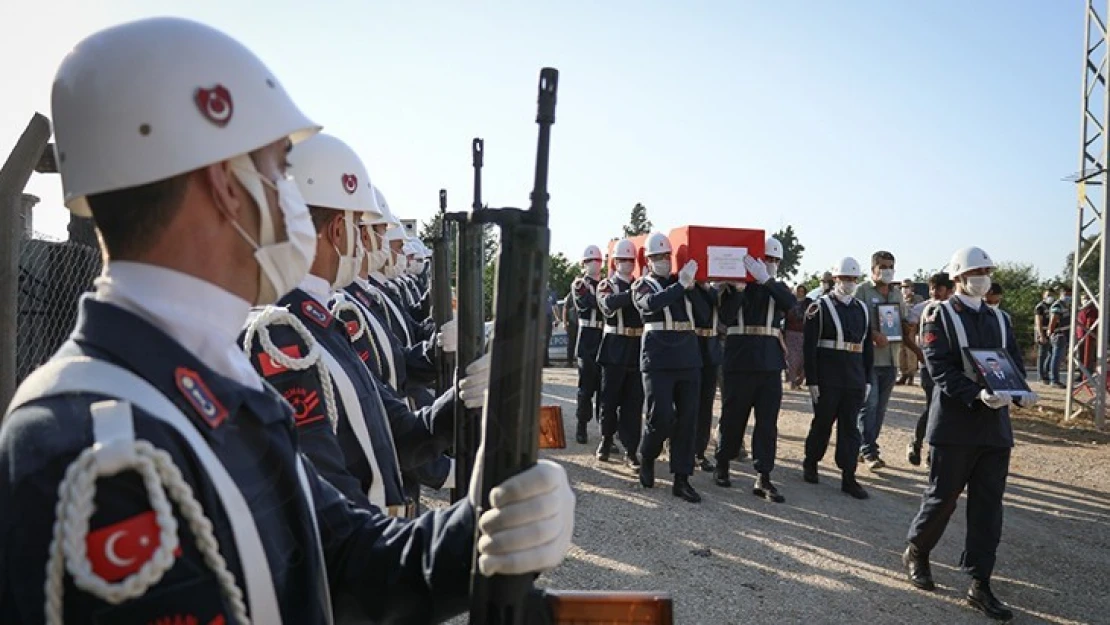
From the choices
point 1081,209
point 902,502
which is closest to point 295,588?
point 902,502

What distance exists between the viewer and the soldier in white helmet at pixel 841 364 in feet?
24.4

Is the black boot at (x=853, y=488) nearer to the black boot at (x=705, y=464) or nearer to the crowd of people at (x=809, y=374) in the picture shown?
the crowd of people at (x=809, y=374)

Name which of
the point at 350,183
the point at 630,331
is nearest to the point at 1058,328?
the point at 630,331

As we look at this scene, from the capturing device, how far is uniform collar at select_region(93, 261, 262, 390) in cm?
126

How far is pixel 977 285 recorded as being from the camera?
528 cm

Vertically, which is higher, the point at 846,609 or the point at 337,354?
the point at 337,354

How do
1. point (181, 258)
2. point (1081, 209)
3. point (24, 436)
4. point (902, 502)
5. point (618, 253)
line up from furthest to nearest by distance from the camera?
point (1081, 209), point (618, 253), point (902, 502), point (181, 258), point (24, 436)

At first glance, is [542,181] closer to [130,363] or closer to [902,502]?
[130,363]

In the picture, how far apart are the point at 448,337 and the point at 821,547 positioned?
11.3ft

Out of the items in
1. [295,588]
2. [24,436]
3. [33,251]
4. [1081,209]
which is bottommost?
[295,588]

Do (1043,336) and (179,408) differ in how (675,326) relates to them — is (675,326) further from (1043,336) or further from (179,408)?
(1043,336)

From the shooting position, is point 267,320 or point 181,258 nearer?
point 181,258

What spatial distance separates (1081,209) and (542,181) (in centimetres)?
1240

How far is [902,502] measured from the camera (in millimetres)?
7336
